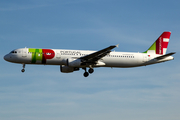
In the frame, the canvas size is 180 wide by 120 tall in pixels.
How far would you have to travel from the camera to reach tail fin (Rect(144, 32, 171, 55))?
5988 cm

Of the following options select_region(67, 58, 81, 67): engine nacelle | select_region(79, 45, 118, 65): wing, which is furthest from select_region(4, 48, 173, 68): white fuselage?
select_region(79, 45, 118, 65): wing

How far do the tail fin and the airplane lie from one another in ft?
3.46

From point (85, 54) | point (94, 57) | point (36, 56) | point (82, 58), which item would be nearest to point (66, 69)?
point (85, 54)

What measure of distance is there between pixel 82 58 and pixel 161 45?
16.9 m

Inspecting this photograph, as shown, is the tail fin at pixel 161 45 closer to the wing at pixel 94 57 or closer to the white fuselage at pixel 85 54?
the white fuselage at pixel 85 54

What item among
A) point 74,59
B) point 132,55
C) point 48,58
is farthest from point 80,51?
point 132,55

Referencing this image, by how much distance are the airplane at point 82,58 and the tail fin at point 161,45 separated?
105 centimetres

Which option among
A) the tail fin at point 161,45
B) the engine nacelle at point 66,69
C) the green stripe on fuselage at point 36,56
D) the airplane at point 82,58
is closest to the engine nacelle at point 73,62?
the airplane at point 82,58

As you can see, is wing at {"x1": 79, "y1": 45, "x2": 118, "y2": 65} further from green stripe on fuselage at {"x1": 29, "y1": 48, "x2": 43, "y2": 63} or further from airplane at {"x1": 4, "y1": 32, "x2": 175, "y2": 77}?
green stripe on fuselage at {"x1": 29, "y1": 48, "x2": 43, "y2": 63}

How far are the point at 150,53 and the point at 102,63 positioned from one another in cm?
1051

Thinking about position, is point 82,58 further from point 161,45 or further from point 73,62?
point 161,45

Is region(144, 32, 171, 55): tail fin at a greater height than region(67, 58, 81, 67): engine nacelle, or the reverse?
region(144, 32, 171, 55): tail fin

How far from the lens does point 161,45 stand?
60.7 meters

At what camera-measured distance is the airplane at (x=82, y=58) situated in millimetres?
52219
